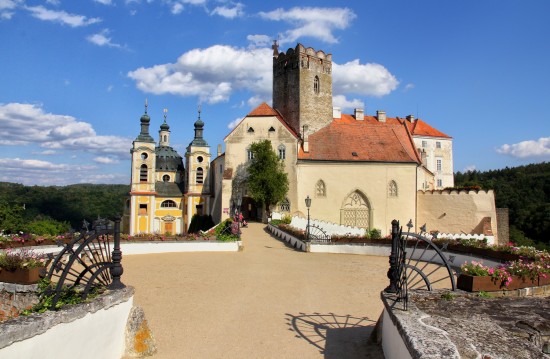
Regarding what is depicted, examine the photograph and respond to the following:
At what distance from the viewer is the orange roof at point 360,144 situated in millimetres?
39000

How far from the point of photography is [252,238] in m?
25.2

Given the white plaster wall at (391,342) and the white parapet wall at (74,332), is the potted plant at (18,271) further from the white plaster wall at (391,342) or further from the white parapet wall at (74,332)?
the white plaster wall at (391,342)

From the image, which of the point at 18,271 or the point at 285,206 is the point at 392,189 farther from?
the point at 18,271

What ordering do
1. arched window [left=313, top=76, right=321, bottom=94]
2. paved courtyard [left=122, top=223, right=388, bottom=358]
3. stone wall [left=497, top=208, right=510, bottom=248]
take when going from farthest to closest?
arched window [left=313, top=76, right=321, bottom=94] < stone wall [left=497, top=208, right=510, bottom=248] < paved courtyard [left=122, top=223, right=388, bottom=358]

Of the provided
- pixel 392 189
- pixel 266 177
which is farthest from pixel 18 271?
pixel 392 189

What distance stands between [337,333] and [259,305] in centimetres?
241

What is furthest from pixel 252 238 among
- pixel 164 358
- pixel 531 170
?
pixel 531 170

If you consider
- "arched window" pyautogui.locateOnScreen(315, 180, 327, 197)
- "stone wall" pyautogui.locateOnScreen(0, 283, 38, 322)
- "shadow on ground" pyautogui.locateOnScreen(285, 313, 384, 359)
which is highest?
"arched window" pyautogui.locateOnScreen(315, 180, 327, 197)

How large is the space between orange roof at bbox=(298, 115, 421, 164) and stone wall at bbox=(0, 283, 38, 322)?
104 feet

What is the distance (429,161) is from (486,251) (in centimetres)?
4608

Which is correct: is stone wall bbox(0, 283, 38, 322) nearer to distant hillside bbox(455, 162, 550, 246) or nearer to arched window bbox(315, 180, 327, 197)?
arched window bbox(315, 180, 327, 197)

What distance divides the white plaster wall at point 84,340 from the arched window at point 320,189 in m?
32.5

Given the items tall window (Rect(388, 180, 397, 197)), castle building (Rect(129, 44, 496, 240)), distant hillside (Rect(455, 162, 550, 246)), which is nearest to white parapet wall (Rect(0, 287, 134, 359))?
castle building (Rect(129, 44, 496, 240))

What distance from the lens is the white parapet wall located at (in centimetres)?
415
